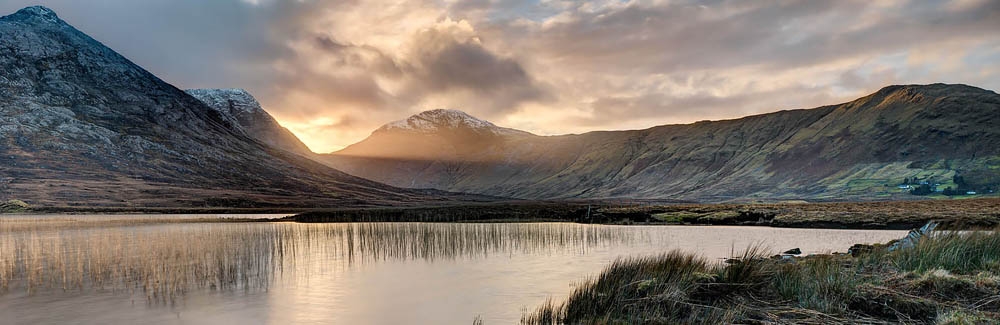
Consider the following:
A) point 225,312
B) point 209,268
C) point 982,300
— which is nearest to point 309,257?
point 209,268

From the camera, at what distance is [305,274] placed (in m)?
24.7

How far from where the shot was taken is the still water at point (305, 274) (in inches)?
690

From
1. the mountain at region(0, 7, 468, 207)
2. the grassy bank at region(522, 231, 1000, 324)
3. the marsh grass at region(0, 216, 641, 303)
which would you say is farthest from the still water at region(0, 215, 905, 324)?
the mountain at region(0, 7, 468, 207)

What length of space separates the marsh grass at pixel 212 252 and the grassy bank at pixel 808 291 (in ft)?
42.3

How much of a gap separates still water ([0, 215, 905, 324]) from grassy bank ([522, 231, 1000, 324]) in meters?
3.04

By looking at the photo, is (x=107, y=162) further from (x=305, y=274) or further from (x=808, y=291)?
(x=808, y=291)

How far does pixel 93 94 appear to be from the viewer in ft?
650

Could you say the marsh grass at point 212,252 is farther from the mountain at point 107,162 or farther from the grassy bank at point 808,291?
the mountain at point 107,162

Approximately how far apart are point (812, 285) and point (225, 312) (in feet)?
51.8

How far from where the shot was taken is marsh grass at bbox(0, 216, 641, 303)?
2200cm

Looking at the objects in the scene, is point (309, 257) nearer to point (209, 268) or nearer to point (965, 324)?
point (209, 268)

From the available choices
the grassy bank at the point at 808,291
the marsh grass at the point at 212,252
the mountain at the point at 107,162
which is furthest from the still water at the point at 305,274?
the mountain at the point at 107,162

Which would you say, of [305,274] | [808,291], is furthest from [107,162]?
[808,291]

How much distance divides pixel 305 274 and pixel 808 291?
18.4 meters
